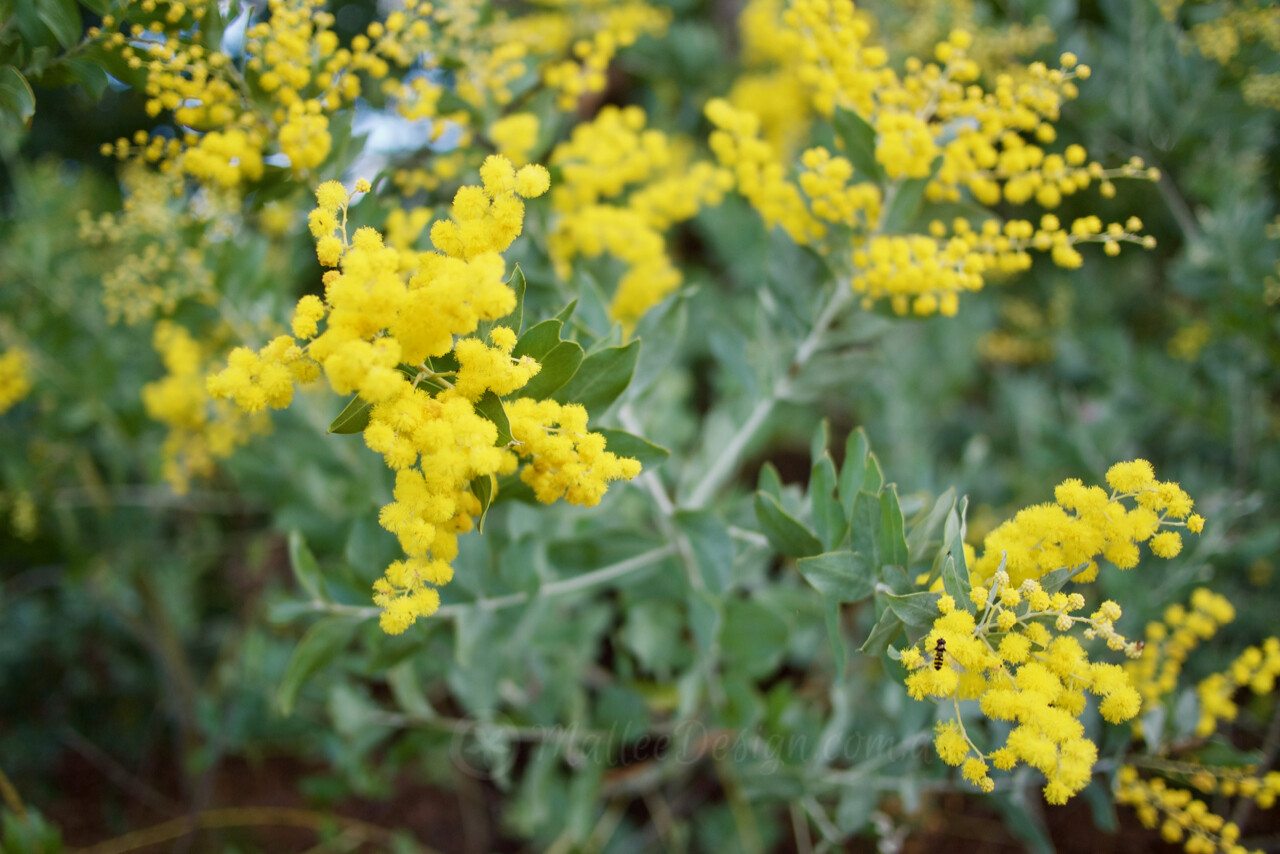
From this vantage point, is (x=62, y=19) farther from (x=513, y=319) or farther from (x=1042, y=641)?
(x=1042, y=641)

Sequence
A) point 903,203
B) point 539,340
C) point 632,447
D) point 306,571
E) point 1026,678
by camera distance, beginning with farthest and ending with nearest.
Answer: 1. point 903,203
2. point 306,571
3. point 632,447
4. point 539,340
5. point 1026,678

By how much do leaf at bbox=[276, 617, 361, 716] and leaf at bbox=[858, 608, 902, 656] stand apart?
812 mm

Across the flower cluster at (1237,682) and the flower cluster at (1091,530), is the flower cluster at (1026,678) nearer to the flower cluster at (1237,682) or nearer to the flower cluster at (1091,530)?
the flower cluster at (1091,530)

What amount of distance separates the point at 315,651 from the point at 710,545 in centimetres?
67

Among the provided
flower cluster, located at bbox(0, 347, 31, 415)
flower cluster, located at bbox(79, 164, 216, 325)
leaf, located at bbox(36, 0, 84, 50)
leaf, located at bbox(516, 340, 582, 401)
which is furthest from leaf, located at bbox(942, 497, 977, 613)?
flower cluster, located at bbox(0, 347, 31, 415)

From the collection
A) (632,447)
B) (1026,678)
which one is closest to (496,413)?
(632,447)

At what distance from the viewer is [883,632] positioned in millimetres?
906

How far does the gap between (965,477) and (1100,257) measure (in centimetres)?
141

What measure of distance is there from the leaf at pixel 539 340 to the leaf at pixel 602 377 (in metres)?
0.06

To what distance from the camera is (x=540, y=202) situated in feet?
4.73

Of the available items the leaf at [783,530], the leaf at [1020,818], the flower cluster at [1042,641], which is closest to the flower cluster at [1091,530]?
the flower cluster at [1042,641]

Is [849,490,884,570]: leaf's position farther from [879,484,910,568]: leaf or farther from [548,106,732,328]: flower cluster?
[548,106,732,328]: flower cluster

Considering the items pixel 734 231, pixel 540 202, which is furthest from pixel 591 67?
pixel 734 231

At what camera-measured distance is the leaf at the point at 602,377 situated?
0.95 m
